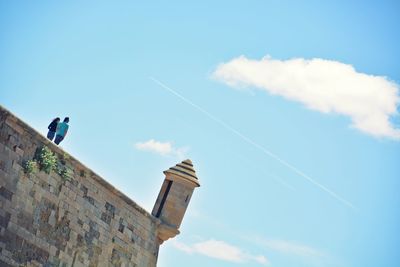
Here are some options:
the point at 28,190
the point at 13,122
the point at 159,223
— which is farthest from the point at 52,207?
the point at 159,223

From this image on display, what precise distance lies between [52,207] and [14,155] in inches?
73.9

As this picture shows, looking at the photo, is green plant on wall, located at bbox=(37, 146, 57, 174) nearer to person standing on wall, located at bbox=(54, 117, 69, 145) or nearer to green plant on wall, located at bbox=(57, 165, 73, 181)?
green plant on wall, located at bbox=(57, 165, 73, 181)

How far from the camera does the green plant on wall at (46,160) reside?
18.4 metres

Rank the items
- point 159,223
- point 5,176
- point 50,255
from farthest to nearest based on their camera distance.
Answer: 1. point 159,223
2. point 50,255
3. point 5,176

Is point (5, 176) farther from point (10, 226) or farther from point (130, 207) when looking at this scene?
point (130, 207)

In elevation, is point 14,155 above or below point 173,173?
below

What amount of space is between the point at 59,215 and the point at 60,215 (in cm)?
5

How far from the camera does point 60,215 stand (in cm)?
1923

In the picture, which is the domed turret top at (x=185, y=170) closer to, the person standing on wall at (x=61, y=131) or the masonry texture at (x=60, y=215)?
the masonry texture at (x=60, y=215)

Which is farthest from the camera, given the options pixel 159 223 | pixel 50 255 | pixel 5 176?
pixel 159 223

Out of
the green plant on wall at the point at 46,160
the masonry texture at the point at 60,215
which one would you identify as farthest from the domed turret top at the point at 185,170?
the green plant on wall at the point at 46,160

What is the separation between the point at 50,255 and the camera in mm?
18875

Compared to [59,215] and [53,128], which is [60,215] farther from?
[53,128]

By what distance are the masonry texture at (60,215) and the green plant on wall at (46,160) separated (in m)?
0.10
